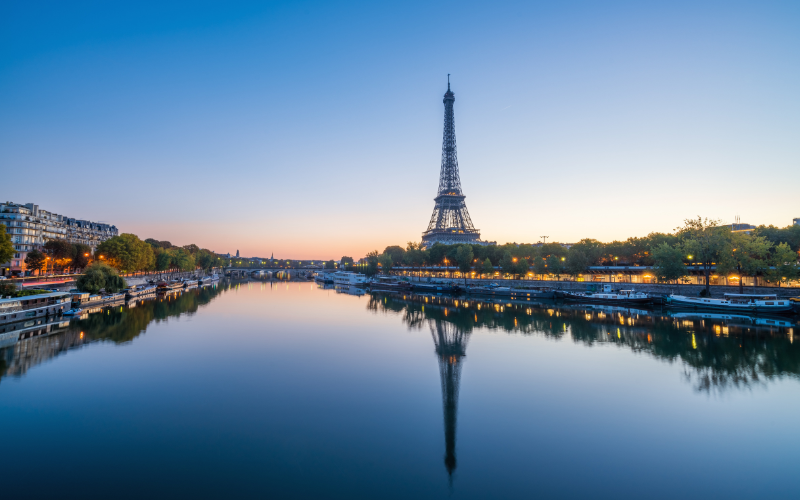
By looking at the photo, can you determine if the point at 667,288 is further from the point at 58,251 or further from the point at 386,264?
the point at 58,251

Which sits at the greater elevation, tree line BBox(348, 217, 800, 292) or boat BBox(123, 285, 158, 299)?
tree line BBox(348, 217, 800, 292)

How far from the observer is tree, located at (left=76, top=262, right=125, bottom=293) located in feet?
117

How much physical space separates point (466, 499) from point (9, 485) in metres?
8.68

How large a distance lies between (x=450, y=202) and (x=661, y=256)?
47.7 meters

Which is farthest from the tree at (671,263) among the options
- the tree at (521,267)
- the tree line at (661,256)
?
the tree at (521,267)

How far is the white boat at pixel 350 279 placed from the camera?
72.8 m

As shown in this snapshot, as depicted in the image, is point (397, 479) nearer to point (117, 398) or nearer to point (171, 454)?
point (171, 454)

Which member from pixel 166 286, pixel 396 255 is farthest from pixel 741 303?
pixel 396 255

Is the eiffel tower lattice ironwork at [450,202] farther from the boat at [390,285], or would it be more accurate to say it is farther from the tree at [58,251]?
the tree at [58,251]

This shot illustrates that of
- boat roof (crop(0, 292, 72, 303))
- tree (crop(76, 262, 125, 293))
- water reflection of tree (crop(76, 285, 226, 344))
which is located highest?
tree (crop(76, 262, 125, 293))

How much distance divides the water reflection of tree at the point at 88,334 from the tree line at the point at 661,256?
43.4 meters

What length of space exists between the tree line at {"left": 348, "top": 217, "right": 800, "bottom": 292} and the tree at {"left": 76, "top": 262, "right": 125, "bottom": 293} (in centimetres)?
4510

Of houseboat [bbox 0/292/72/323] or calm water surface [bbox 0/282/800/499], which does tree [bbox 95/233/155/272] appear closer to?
houseboat [bbox 0/292/72/323]

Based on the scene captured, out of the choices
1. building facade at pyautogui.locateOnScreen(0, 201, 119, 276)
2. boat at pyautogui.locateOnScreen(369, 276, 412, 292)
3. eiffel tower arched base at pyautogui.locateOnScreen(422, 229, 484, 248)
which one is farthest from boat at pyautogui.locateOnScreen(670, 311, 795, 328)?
building facade at pyautogui.locateOnScreen(0, 201, 119, 276)
